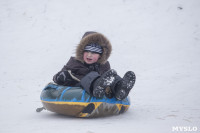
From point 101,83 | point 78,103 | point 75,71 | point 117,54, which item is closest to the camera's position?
point 101,83

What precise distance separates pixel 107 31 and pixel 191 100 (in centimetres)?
509

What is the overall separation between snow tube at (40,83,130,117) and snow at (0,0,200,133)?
0.11 metres

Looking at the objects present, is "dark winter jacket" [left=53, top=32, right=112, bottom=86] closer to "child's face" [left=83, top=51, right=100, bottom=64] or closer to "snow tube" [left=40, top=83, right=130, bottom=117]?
"child's face" [left=83, top=51, right=100, bottom=64]

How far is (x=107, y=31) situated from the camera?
25.8ft

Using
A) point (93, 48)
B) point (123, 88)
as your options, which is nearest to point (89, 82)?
point (123, 88)

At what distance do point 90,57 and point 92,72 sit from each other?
1.48 feet

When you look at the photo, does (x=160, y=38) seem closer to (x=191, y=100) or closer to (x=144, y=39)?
(x=144, y=39)

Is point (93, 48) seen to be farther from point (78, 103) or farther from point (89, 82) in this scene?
point (78, 103)

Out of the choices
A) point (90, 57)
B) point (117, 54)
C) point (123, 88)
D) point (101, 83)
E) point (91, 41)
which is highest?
point (91, 41)

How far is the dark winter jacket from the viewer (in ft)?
7.99

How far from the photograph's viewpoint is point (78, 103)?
2072 mm

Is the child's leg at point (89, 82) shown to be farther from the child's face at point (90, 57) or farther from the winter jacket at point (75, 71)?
the child's face at point (90, 57)

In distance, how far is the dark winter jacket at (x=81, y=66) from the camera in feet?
7.99

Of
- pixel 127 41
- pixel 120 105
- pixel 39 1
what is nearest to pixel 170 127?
pixel 120 105
